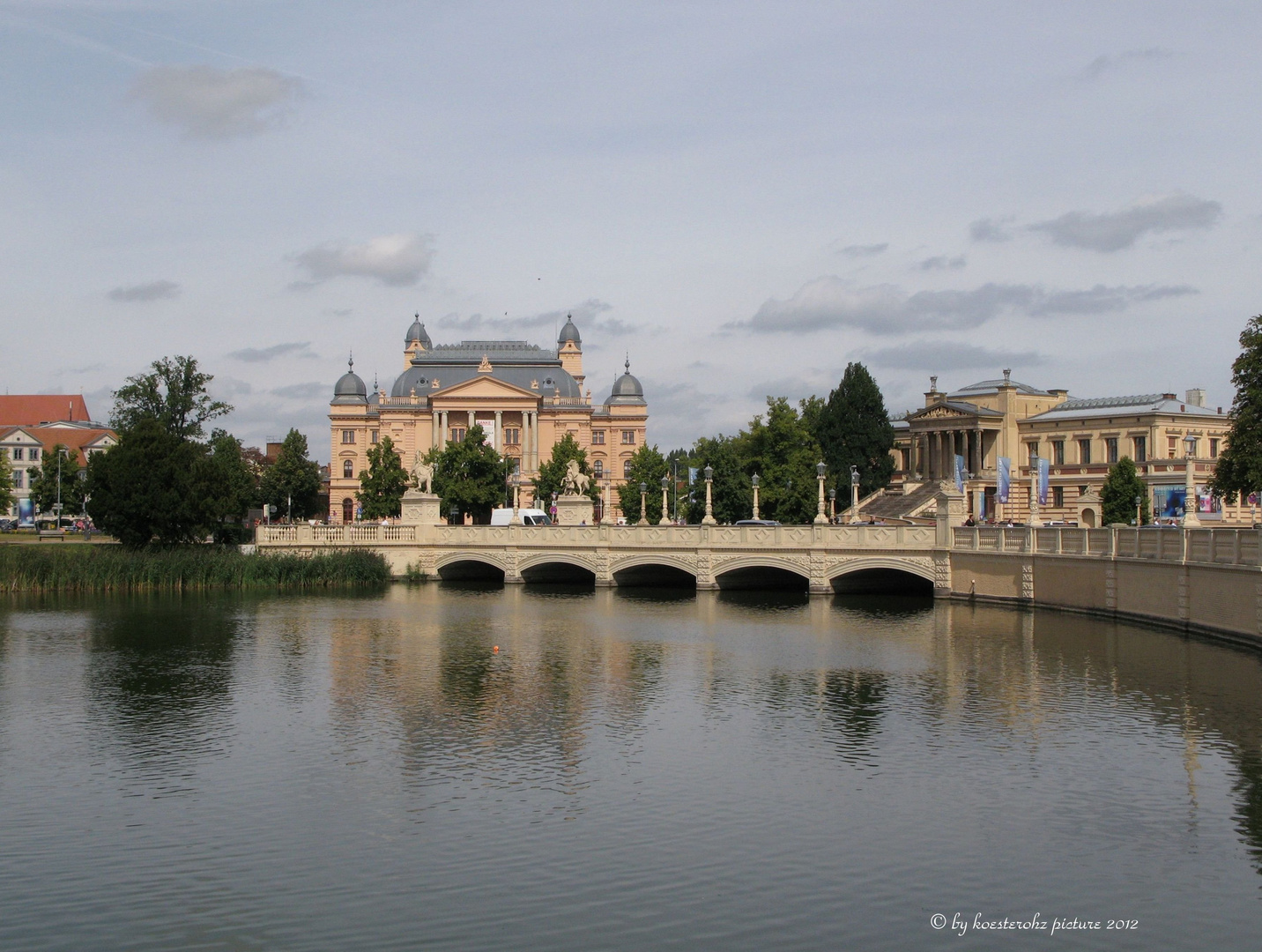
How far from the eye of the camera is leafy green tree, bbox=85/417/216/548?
2704 inches

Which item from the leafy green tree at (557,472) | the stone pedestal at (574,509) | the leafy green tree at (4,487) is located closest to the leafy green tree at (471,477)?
the leafy green tree at (557,472)

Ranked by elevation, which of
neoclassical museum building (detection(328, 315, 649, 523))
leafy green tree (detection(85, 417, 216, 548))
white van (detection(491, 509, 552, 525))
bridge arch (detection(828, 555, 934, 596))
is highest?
neoclassical museum building (detection(328, 315, 649, 523))

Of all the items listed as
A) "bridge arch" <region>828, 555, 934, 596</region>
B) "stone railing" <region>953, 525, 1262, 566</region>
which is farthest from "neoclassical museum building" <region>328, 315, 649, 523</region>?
"stone railing" <region>953, 525, 1262, 566</region>

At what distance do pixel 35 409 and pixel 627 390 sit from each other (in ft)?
276

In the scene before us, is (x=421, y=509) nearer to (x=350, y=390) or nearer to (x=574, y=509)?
(x=574, y=509)

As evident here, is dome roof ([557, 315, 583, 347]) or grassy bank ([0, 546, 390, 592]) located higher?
dome roof ([557, 315, 583, 347])

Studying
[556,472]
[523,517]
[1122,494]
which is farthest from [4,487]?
[1122,494]

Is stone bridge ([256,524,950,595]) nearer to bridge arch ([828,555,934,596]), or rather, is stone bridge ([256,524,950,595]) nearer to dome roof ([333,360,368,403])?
bridge arch ([828,555,934,596])

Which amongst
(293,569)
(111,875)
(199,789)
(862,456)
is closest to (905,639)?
(199,789)

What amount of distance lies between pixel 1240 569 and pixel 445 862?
28.4 m

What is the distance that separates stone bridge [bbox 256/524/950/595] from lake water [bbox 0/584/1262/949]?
18600 mm

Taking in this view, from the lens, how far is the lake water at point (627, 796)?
666 inches

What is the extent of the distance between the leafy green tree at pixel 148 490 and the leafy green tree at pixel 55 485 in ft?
178

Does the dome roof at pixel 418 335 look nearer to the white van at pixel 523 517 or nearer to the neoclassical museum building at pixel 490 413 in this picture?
the neoclassical museum building at pixel 490 413
